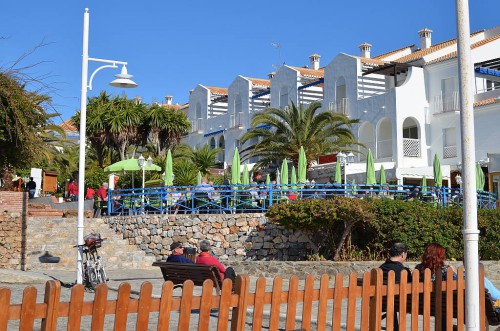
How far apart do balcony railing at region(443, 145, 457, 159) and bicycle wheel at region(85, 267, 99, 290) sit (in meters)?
27.6

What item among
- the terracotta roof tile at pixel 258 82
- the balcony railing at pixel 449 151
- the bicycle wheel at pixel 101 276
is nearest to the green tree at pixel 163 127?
the terracotta roof tile at pixel 258 82

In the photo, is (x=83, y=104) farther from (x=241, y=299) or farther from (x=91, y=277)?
(x=241, y=299)

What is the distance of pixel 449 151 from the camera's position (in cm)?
3741

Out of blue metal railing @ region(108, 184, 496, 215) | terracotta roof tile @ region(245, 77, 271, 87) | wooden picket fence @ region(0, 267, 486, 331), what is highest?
terracotta roof tile @ region(245, 77, 271, 87)

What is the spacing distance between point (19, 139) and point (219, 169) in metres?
34.6

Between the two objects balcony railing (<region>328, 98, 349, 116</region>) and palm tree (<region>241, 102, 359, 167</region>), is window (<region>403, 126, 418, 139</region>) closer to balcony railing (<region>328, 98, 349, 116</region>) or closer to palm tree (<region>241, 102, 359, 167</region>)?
balcony railing (<region>328, 98, 349, 116</region>)

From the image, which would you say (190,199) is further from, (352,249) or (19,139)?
(19,139)

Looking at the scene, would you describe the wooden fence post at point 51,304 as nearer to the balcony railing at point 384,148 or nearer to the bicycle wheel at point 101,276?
the bicycle wheel at point 101,276

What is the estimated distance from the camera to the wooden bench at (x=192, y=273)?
10.0 metres

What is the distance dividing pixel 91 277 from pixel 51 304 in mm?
9612

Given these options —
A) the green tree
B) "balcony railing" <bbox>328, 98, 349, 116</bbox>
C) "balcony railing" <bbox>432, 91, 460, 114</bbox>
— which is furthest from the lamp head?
the green tree

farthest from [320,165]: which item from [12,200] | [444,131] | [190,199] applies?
[12,200]

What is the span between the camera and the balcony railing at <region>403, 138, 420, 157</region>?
38.2 meters

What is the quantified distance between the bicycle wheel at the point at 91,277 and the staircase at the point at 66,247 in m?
5.52
